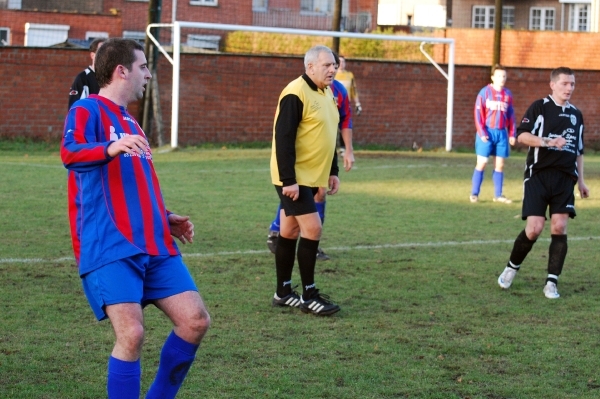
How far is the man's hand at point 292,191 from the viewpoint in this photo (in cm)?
701

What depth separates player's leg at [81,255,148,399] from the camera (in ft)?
13.3

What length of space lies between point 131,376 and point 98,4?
130 ft

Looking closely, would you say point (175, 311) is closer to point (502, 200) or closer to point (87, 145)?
point (87, 145)

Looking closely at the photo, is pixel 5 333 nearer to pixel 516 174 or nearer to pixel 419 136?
pixel 516 174

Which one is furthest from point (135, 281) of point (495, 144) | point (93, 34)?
point (93, 34)

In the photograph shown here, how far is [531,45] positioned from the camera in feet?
125

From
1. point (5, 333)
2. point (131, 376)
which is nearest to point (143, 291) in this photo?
point (131, 376)

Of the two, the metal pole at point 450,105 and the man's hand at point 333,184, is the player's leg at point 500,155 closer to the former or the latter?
the man's hand at point 333,184

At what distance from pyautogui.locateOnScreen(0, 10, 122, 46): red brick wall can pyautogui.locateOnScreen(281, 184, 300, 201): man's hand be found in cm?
3409

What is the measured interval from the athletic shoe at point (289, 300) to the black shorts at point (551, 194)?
7.01 feet

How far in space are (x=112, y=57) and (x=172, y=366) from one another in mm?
1429

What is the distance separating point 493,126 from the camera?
1455cm

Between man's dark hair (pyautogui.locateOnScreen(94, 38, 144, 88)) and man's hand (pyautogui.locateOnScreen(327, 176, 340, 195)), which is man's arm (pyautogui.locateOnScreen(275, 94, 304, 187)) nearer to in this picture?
man's hand (pyautogui.locateOnScreen(327, 176, 340, 195))

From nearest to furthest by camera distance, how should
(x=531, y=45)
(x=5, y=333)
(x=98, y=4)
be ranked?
(x=5, y=333), (x=531, y=45), (x=98, y=4)
